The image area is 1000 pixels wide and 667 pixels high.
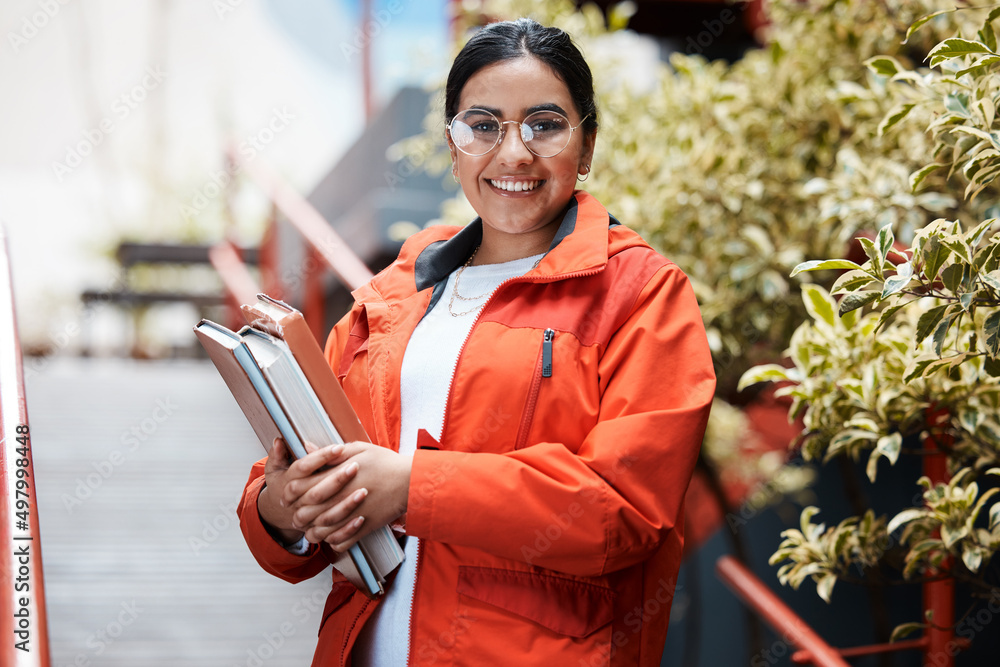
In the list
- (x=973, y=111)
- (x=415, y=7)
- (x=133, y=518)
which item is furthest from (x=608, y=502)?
(x=415, y=7)

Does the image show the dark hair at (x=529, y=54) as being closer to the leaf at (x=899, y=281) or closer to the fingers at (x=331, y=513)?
the leaf at (x=899, y=281)

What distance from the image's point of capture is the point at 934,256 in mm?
1510

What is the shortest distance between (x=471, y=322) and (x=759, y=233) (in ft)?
5.17

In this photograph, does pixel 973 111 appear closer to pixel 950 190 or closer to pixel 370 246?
pixel 950 190

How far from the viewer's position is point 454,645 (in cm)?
127

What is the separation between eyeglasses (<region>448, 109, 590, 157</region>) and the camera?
142 centimetres

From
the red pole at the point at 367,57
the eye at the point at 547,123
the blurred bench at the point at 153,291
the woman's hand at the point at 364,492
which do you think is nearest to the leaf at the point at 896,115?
the eye at the point at 547,123

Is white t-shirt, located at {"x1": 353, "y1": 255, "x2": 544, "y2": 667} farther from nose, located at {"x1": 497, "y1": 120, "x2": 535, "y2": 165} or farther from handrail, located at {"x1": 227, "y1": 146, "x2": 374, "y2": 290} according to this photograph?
handrail, located at {"x1": 227, "y1": 146, "x2": 374, "y2": 290}

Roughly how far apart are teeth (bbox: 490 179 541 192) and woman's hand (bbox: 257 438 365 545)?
503 mm

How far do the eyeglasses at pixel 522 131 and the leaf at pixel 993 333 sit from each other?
76 centimetres

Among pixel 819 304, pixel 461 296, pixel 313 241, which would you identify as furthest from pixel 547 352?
pixel 313 241

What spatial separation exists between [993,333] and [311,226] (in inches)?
121

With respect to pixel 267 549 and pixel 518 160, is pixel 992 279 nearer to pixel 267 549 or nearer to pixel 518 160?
pixel 518 160

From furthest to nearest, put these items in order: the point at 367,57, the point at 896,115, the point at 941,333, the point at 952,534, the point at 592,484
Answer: the point at 367,57, the point at 896,115, the point at 952,534, the point at 941,333, the point at 592,484
